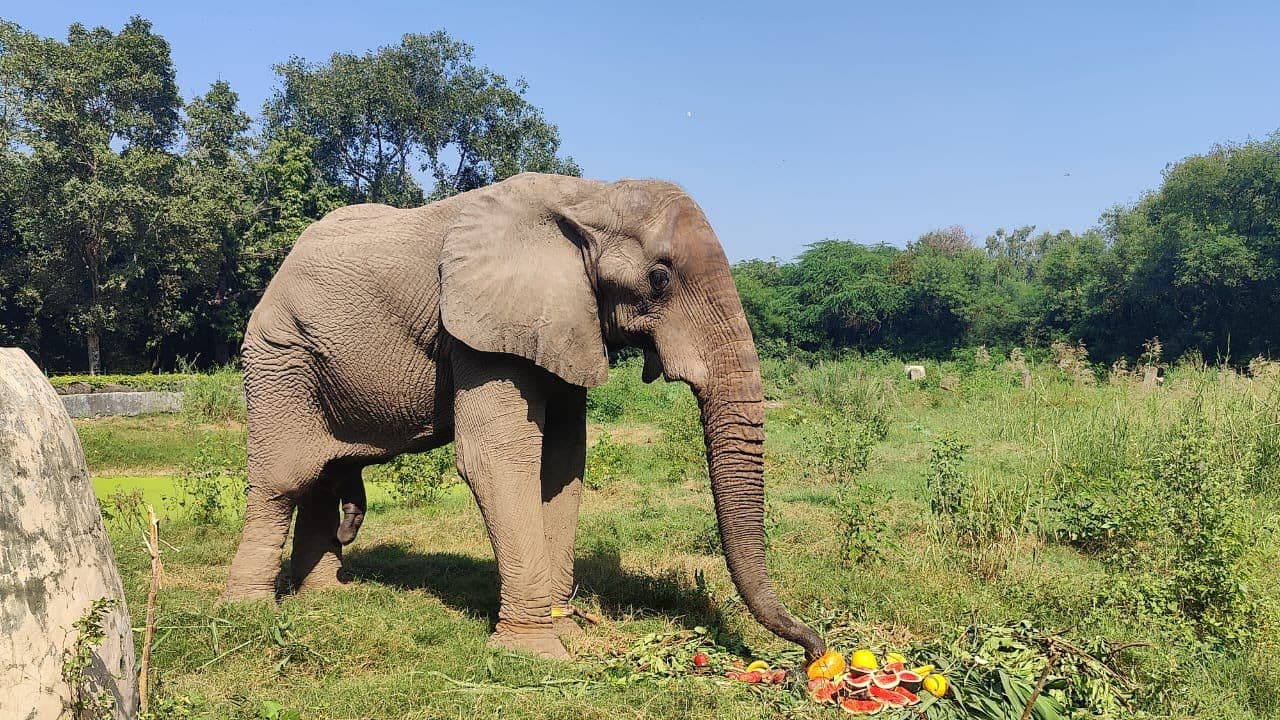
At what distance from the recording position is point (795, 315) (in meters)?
47.3

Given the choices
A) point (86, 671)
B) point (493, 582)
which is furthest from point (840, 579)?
point (86, 671)

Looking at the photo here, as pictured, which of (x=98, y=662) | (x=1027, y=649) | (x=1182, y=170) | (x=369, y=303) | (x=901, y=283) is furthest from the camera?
(x=901, y=283)

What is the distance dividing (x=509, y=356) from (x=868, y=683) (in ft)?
9.44

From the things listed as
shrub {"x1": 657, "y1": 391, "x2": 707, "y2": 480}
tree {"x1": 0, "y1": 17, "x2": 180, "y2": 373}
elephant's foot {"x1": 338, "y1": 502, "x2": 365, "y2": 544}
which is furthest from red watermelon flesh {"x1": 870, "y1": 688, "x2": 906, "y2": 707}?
tree {"x1": 0, "y1": 17, "x2": 180, "y2": 373}

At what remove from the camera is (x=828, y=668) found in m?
4.56

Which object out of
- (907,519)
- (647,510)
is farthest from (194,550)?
(907,519)

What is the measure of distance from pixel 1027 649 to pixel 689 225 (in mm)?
2990

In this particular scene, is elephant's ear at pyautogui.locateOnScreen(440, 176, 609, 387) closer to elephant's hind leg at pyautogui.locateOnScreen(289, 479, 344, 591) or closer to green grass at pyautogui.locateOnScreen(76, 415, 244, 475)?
elephant's hind leg at pyautogui.locateOnScreen(289, 479, 344, 591)

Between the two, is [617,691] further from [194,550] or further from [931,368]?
[931,368]

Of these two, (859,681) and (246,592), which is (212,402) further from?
(859,681)

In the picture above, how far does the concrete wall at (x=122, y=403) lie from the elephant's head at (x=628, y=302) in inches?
702

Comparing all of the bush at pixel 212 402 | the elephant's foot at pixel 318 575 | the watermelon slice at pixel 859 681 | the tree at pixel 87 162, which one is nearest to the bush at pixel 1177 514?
the watermelon slice at pixel 859 681

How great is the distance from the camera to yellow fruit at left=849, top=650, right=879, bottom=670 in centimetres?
452

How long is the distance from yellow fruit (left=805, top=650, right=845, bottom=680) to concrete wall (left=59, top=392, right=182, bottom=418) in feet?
64.5
